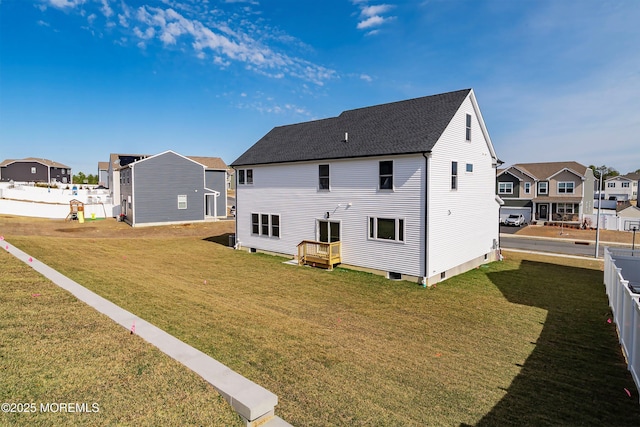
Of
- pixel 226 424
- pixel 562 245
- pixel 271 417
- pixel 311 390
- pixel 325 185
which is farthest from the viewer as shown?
pixel 562 245

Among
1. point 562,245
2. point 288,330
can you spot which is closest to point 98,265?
point 288,330

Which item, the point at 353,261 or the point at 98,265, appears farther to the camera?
the point at 353,261

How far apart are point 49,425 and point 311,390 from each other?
3680 millimetres

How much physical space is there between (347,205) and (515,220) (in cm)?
3375

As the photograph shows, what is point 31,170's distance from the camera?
7819 centimetres

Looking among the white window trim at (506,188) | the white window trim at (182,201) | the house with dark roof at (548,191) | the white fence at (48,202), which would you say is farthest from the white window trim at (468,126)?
the white fence at (48,202)

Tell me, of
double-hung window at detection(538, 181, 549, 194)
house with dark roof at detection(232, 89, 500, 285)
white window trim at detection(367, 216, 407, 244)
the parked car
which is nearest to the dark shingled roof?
house with dark roof at detection(232, 89, 500, 285)

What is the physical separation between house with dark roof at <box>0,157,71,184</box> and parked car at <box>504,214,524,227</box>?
9149cm

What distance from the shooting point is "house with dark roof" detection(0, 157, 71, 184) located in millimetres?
75475

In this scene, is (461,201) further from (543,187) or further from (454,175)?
(543,187)

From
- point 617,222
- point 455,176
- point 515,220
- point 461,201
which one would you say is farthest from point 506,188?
point 455,176

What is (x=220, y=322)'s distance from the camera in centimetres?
903

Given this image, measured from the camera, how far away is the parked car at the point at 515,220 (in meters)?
42.8

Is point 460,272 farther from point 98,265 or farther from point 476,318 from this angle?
point 98,265
